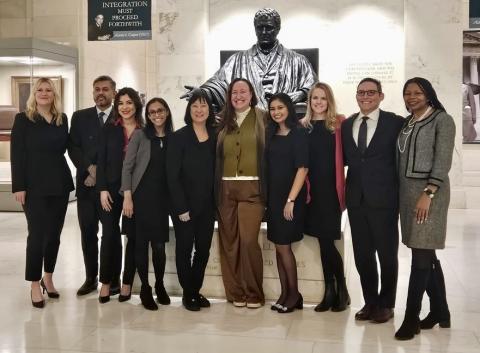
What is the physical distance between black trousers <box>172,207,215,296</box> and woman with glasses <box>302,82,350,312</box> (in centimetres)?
79

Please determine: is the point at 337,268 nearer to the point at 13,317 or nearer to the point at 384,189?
the point at 384,189

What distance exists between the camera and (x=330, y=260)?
5012 mm

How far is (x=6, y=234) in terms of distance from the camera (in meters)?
9.12

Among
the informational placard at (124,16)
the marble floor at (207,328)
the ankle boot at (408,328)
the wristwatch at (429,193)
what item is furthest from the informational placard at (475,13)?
the ankle boot at (408,328)

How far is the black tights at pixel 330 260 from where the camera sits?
4977 mm

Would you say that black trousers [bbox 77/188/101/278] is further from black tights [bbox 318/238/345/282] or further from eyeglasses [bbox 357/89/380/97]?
eyeglasses [bbox 357/89/380/97]

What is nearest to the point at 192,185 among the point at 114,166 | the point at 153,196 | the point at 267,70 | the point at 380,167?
the point at 153,196

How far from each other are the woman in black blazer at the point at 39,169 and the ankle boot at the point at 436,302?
296cm

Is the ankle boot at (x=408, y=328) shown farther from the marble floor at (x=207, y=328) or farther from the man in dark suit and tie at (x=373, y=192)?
the man in dark suit and tie at (x=373, y=192)

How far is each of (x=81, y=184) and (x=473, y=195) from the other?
10.0 m

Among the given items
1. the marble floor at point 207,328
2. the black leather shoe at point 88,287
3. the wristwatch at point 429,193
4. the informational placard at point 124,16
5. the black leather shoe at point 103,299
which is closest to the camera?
the wristwatch at point 429,193

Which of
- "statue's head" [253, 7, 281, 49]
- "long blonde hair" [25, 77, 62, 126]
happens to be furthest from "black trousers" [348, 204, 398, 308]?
"statue's head" [253, 7, 281, 49]

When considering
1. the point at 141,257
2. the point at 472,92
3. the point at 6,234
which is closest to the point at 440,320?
the point at 141,257

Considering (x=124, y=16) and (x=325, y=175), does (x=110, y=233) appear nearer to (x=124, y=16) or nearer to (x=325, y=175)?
(x=325, y=175)
